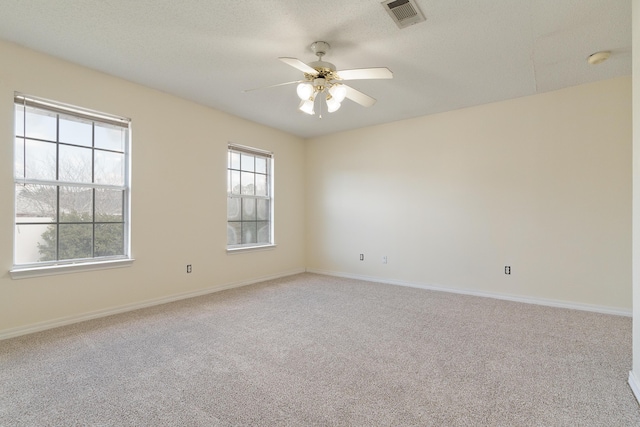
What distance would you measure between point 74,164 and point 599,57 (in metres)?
5.13

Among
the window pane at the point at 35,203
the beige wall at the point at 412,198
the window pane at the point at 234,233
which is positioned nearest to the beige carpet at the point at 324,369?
the beige wall at the point at 412,198

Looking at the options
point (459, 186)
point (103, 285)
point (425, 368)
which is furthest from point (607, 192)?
point (103, 285)

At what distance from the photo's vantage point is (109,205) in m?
3.30

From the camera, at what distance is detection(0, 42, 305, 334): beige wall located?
2639mm

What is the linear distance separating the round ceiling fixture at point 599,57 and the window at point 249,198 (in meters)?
4.13

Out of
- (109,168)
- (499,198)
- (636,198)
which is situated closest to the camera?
(636,198)

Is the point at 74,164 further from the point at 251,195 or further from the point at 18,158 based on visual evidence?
the point at 251,195

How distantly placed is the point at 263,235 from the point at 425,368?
352cm

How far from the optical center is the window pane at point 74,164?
297 centimetres

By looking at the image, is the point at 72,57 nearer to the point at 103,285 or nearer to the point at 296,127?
the point at 103,285

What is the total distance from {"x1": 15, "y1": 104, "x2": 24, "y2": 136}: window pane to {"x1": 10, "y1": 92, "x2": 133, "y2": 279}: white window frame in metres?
0.02

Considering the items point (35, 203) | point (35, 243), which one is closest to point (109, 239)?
point (35, 243)

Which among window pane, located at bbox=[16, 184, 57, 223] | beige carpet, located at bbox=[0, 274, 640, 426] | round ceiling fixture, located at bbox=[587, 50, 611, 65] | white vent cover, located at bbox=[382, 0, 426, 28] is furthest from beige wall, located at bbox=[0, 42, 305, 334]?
round ceiling fixture, located at bbox=[587, 50, 611, 65]

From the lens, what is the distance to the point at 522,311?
337 cm
